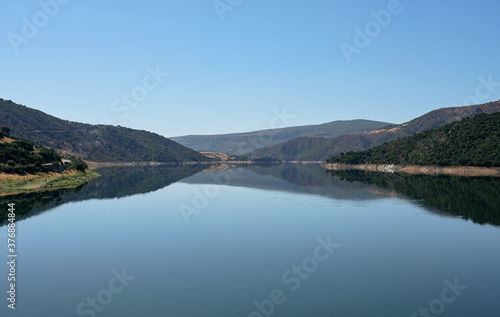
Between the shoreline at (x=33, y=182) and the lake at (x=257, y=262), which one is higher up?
the shoreline at (x=33, y=182)

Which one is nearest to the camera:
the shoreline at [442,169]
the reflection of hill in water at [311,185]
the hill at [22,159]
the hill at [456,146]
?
the reflection of hill in water at [311,185]

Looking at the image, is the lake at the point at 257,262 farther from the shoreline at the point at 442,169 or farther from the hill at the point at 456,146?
the hill at the point at 456,146

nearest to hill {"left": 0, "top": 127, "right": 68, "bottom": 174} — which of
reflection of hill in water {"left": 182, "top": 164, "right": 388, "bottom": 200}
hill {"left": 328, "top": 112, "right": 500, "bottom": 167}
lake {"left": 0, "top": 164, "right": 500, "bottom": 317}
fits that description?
lake {"left": 0, "top": 164, "right": 500, "bottom": 317}

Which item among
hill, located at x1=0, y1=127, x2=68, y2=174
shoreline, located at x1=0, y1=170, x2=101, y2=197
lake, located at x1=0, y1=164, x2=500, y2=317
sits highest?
hill, located at x1=0, y1=127, x2=68, y2=174

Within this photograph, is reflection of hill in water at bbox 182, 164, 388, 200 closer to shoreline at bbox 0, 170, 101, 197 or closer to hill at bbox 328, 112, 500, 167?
shoreline at bbox 0, 170, 101, 197

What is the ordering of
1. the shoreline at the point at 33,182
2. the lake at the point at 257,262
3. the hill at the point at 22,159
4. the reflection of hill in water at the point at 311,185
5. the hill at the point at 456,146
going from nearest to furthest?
1. the lake at the point at 257,262
2. the shoreline at the point at 33,182
3. the reflection of hill in water at the point at 311,185
4. the hill at the point at 22,159
5. the hill at the point at 456,146

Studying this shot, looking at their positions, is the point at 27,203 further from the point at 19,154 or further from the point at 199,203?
the point at 19,154

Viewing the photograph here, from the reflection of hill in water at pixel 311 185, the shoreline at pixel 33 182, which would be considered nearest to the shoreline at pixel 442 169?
the reflection of hill in water at pixel 311 185
